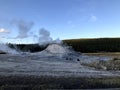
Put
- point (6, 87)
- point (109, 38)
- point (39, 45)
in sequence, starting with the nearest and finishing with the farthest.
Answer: point (6, 87) → point (39, 45) → point (109, 38)

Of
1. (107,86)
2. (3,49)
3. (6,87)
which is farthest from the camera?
(3,49)

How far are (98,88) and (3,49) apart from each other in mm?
65315

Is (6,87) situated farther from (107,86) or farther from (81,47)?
(81,47)

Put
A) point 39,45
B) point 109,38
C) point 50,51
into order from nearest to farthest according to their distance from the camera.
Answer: point 50,51 → point 39,45 → point 109,38

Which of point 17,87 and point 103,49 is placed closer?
point 17,87

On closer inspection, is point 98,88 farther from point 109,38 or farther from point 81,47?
point 109,38

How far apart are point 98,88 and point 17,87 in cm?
390

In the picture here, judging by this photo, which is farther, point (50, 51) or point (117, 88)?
point (50, 51)

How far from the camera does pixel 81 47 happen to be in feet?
360

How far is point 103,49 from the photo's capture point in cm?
10788

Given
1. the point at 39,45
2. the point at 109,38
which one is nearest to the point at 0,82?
the point at 39,45

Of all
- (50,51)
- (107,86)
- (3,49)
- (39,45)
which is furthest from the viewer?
(39,45)

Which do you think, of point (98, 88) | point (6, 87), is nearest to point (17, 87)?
point (6, 87)

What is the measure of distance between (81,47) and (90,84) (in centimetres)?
9312
